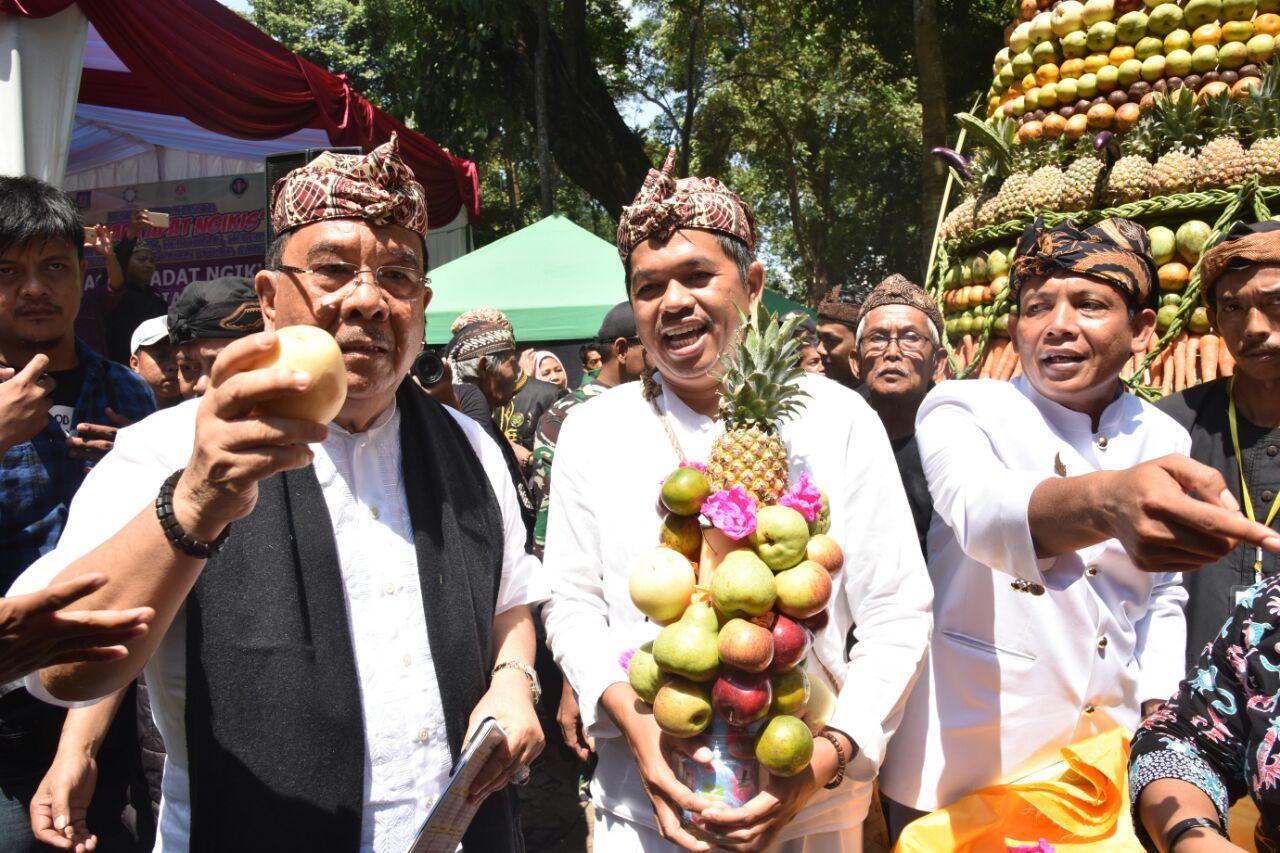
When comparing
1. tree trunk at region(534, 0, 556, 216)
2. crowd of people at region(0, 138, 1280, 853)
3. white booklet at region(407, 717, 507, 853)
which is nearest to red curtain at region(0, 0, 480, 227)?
tree trunk at region(534, 0, 556, 216)

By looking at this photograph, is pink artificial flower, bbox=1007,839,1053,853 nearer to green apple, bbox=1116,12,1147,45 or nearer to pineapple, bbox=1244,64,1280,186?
pineapple, bbox=1244,64,1280,186

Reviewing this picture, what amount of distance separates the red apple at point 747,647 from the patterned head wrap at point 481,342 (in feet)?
14.3

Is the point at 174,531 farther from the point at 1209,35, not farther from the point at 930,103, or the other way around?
the point at 930,103

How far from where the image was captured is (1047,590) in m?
2.31

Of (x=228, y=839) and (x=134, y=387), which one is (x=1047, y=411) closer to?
(x=228, y=839)

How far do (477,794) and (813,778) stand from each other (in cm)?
71

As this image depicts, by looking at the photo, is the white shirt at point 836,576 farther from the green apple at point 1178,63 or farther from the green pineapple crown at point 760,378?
the green apple at point 1178,63

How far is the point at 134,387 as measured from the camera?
3285 millimetres

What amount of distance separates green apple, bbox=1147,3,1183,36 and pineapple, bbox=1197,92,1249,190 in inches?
22.9

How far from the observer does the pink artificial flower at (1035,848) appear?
7.49ft

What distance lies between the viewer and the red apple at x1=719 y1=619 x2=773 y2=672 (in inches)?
70.3

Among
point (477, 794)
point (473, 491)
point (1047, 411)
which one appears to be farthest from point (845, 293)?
point (477, 794)

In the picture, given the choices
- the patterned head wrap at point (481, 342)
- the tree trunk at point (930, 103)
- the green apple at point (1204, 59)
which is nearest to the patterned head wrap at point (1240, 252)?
the green apple at point (1204, 59)

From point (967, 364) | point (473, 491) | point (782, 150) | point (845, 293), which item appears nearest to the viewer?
point (473, 491)
